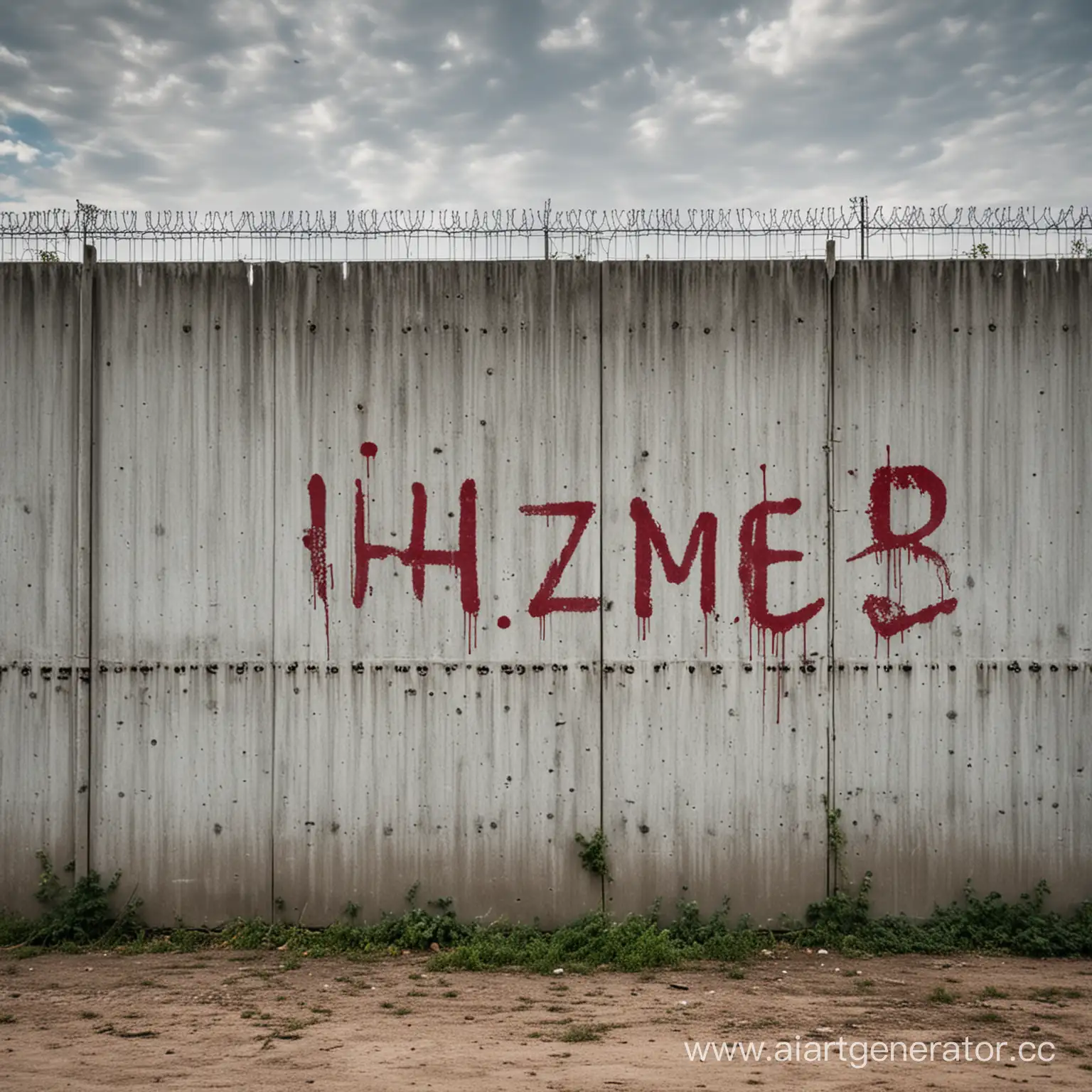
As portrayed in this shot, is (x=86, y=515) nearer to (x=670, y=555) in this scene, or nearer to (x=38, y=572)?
(x=38, y=572)

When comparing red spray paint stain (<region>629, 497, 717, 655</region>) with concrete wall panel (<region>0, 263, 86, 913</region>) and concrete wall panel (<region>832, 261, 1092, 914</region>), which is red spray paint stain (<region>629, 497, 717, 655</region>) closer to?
concrete wall panel (<region>832, 261, 1092, 914</region>)

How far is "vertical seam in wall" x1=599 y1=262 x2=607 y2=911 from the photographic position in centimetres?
580

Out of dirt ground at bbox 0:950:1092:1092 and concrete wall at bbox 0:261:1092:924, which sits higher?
concrete wall at bbox 0:261:1092:924

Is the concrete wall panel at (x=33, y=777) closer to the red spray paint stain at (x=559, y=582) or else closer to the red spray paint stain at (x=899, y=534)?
the red spray paint stain at (x=559, y=582)

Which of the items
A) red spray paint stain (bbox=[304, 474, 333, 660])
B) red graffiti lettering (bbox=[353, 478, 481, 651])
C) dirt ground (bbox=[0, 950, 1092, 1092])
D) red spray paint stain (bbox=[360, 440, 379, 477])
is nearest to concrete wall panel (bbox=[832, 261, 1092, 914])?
dirt ground (bbox=[0, 950, 1092, 1092])

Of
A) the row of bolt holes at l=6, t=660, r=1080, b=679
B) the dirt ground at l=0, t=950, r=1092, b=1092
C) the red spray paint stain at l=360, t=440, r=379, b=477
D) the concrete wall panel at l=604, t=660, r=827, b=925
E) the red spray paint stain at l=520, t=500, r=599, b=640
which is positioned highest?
the red spray paint stain at l=360, t=440, r=379, b=477

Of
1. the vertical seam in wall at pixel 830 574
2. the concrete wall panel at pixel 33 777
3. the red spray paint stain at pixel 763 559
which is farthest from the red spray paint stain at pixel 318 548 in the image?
the vertical seam in wall at pixel 830 574

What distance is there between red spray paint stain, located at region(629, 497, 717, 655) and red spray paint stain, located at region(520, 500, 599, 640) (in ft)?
0.90

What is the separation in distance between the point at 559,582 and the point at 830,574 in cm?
161

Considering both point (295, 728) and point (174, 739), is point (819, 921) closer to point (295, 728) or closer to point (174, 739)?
point (295, 728)

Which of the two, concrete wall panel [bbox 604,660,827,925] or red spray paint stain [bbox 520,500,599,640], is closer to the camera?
concrete wall panel [bbox 604,660,827,925]

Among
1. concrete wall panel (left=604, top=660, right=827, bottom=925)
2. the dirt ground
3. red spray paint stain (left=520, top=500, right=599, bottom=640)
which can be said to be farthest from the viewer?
red spray paint stain (left=520, top=500, right=599, bottom=640)

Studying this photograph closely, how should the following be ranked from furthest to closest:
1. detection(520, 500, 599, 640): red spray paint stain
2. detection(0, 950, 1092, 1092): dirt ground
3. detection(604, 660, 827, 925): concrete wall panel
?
detection(520, 500, 599, 640): red spray paint stain < detection(604, 660, 827, 925): concrete wall panel < detection(0, 950, 1092, 1092): dirt ground

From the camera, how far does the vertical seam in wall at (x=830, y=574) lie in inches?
228
